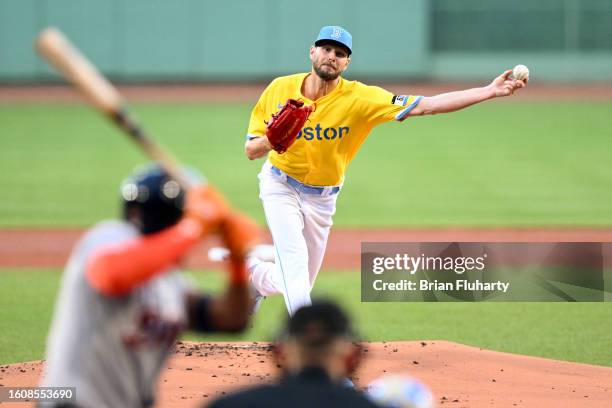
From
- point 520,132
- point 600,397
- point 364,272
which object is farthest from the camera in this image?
point 520,132

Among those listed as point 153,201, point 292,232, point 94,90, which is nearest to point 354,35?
point 292,232

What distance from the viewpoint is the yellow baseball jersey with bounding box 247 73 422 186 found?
7.05 meters

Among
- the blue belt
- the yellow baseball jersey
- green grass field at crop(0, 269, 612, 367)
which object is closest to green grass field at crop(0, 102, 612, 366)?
green grass field at crop(0, 269, 612, 367)

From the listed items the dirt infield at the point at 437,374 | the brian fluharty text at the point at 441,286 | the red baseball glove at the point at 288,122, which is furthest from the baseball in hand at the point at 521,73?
the brian fluharty text at the point at 441,286

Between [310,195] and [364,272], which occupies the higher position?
[310,195]

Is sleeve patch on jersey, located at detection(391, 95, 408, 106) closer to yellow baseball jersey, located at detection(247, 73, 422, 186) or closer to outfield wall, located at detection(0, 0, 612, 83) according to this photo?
yellow baseball jersey, located at detection(247, 73, 422, 186)

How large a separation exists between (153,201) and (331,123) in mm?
3574

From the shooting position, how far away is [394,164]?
64.8 ft

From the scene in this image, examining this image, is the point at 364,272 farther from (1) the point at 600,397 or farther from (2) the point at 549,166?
(2) the point at 549,166

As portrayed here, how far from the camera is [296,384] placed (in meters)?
3.07

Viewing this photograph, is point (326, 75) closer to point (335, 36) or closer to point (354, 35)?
point (335, 36)

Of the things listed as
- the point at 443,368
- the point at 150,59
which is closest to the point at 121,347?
the point at 443,368

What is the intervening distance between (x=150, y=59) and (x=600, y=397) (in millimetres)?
24220

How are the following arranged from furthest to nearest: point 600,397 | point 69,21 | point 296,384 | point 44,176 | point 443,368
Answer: point 69,21 → point 44,176 → point 443,368 → point 600,397 → point 296,384
